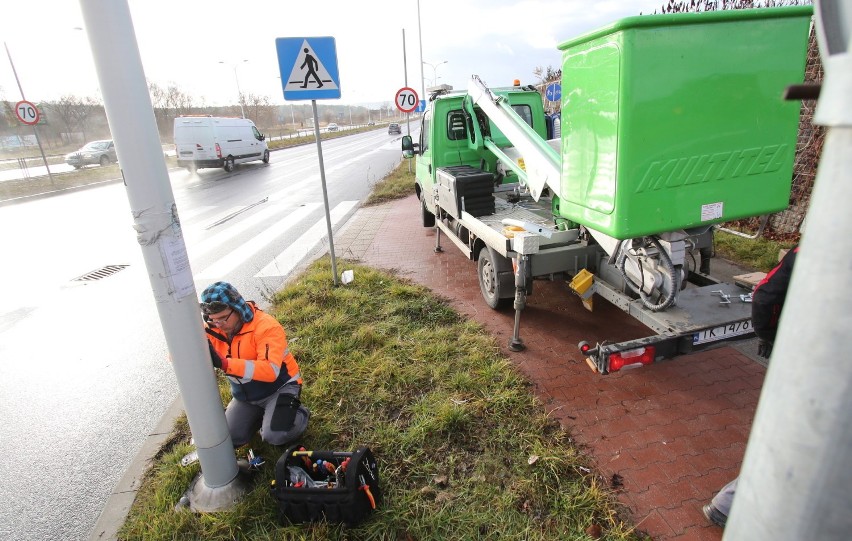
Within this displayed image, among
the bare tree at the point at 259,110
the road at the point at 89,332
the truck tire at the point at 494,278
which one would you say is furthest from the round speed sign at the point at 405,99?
the bare tree at the point at 259,110

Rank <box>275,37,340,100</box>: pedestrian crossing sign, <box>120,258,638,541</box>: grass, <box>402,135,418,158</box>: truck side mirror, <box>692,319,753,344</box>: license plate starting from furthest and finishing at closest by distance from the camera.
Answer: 1. <box>402,135,418,158</box>: truck side mirror
2. <box>275,37,340,100</box>: pedestrian crossing sign
3. <box>692,319,753,344</box>: license plate
4. <box>120,258,638,541</box>: grass

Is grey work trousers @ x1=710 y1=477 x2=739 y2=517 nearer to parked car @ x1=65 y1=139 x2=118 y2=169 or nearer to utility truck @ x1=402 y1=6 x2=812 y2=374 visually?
utility truck @ x1=402 y1=6 x2=812 y2=374

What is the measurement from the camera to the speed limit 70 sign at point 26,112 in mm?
15953

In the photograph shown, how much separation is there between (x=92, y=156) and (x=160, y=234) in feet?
101

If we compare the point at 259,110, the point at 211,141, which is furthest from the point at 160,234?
the point at 259,110

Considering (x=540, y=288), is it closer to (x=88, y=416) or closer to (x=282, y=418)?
(x=282, y=418)

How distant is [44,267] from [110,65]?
8176mm

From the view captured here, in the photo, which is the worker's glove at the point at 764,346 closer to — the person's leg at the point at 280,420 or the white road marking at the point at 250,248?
the person's leg at the point at 280,420

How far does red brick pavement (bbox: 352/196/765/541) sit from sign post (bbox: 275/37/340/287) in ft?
9.67

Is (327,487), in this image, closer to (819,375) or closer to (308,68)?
(819,375)

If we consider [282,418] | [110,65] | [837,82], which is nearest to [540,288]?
[282,418]

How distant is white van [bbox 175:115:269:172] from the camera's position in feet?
65.7

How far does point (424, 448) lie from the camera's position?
10.3 feet

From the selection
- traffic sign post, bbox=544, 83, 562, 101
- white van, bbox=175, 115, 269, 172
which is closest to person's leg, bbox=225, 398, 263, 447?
traffic sign post, bbox=544, 83, 562, 101
